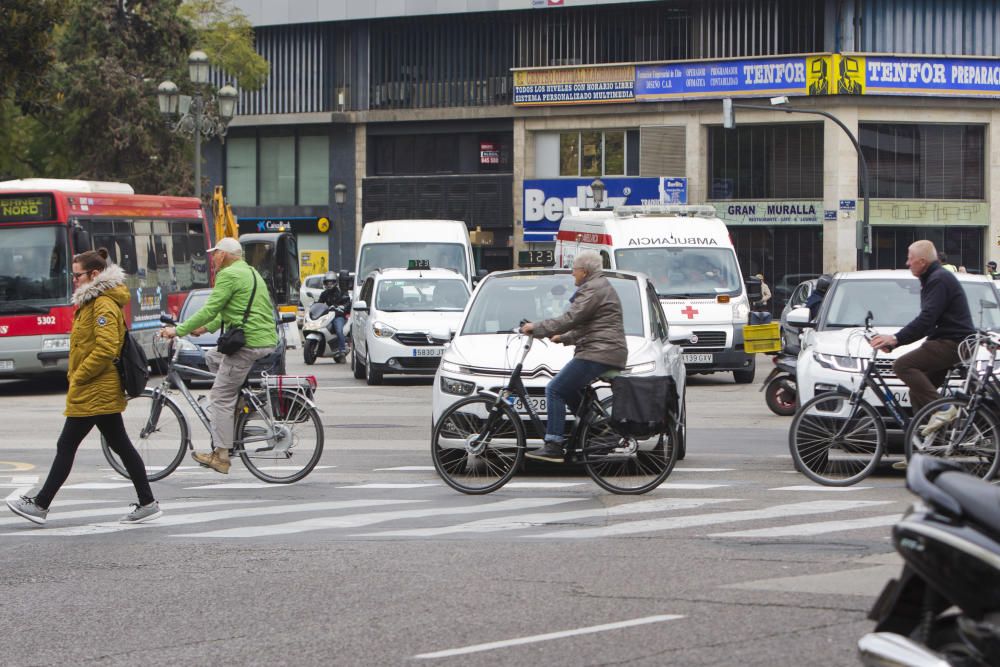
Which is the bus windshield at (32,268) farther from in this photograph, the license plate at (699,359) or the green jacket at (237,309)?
the green jacket at (237,309)

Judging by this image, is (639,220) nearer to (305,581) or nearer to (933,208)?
(305,581)

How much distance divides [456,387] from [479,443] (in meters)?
1.39

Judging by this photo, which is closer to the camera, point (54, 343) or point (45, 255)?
point (54, 343)

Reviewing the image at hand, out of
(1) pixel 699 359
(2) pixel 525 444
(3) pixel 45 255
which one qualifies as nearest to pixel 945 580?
(2) pixel 525 444

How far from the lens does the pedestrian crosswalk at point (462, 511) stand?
33.2ft

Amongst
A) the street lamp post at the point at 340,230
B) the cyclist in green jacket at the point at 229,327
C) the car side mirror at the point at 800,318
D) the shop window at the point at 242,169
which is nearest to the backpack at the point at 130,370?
the cyclist in green jacket at the point at 229,327

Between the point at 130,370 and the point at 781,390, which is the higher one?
the point at 130,370

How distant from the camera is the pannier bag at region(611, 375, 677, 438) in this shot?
11.8m

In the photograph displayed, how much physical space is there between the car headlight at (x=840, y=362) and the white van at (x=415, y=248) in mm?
16409

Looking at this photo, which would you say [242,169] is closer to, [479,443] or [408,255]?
[408,255]

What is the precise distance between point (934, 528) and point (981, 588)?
20cm

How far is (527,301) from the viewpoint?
48.1 ft

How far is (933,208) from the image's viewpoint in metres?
51.2

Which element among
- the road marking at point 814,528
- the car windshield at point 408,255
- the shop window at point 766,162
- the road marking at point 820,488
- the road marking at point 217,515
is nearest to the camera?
the road marking at point 814,528
